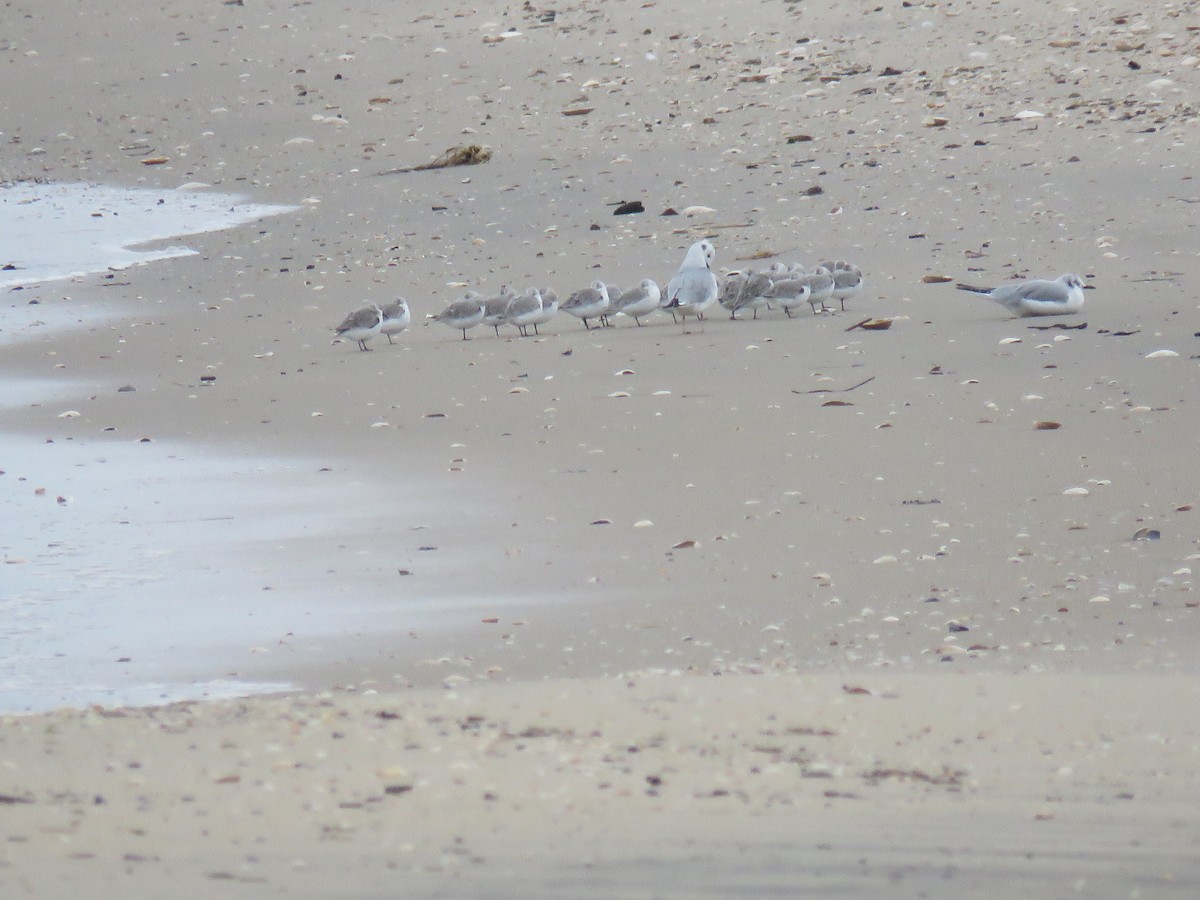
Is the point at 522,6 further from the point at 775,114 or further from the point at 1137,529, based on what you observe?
the point at 1137,529

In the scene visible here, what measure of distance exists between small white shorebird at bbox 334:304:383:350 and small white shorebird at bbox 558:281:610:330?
1.02 meters

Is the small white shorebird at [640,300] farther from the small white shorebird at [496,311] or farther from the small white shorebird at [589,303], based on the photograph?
the small white shorebird at [496,311]

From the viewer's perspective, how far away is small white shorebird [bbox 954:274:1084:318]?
30.3 ft

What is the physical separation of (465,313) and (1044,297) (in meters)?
3.06

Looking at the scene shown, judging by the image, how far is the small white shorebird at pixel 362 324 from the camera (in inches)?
384

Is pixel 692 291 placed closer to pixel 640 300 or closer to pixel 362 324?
pixel 640 300

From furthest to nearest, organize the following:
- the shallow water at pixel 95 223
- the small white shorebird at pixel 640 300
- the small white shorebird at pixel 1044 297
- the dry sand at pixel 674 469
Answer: the shallow water at pixel 95 223, the small white shorebird at pixel 640 300, the small white shorebird at pixel 1044 297, the dry sand at pixel 674 469

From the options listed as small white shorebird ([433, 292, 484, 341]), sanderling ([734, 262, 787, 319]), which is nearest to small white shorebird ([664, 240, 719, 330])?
sanderling ([734, 262, 787, 319])

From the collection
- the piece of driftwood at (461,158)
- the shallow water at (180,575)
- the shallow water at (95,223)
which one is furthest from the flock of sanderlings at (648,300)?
the piece of driftwood at (461,158)

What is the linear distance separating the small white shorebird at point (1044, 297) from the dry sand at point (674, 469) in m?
0.12

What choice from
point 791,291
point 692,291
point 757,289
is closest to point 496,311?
point 692,291

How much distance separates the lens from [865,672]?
15.6 feet

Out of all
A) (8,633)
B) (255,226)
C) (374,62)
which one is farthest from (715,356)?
(374,62)

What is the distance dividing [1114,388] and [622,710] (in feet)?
14.2
